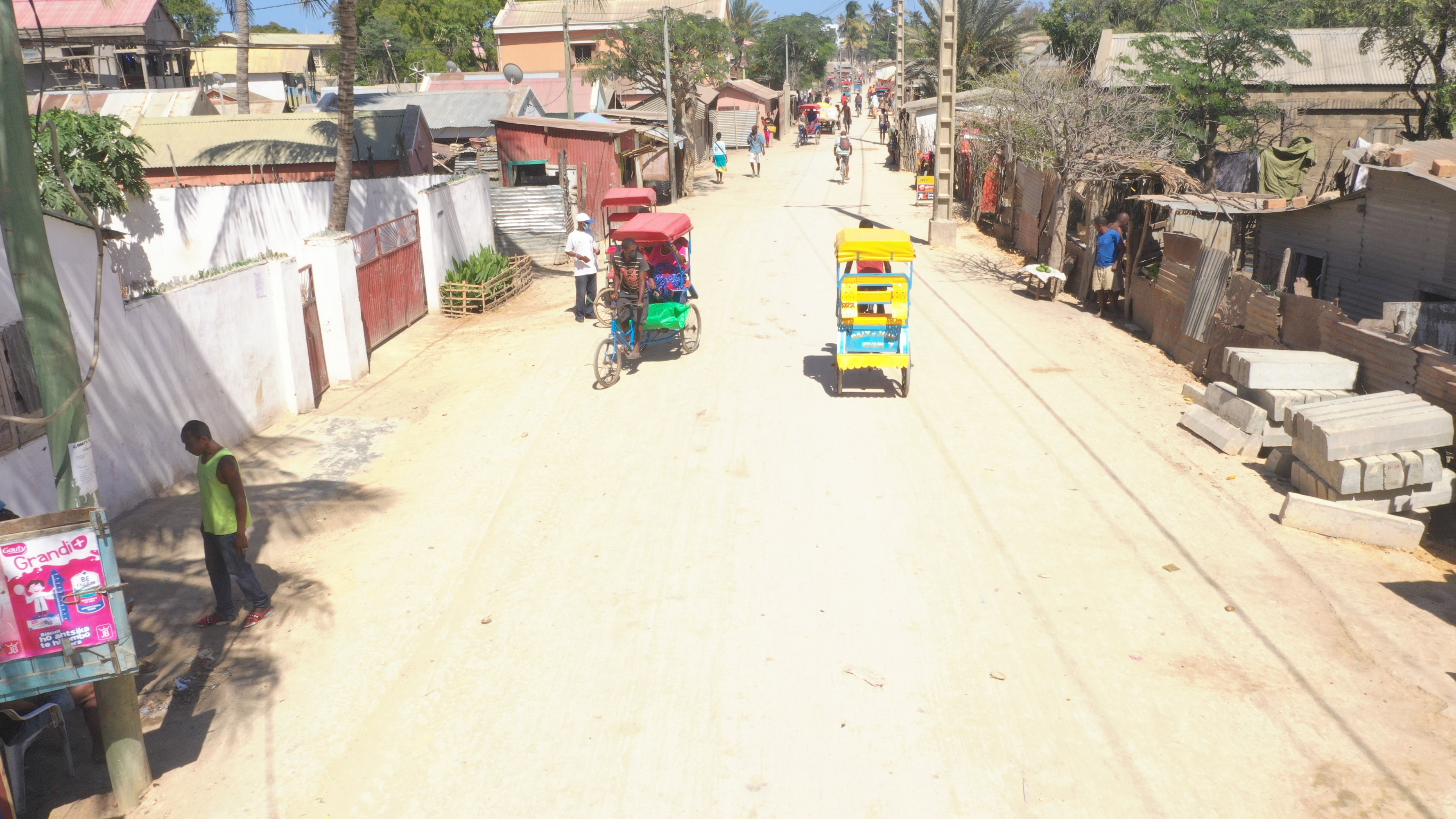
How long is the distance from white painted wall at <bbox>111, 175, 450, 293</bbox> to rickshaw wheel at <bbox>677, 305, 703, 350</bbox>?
6.08 m

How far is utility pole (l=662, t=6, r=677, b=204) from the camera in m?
29.3

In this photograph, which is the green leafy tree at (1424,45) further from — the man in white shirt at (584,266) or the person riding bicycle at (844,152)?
the man in white shirt at (584,266)

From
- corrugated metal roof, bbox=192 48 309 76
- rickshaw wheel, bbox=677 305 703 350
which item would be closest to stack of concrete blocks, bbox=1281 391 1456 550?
rickshaw wheel, bbox=677 305 703 350

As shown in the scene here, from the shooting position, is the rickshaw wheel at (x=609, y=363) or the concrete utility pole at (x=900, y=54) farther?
the concrete utility pole at (x=900, y=54)

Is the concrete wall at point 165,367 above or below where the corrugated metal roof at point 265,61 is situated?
below

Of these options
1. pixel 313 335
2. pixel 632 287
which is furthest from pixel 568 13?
pixel 632 287

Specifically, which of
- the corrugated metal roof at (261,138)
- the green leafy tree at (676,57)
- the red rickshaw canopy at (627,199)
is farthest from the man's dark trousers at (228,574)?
the green leafy tree at (676,57)

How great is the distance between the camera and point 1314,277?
44.4ft

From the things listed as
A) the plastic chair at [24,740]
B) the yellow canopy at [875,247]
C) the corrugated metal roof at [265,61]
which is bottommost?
the plastic chair at [24,740]

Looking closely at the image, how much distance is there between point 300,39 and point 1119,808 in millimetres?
75925

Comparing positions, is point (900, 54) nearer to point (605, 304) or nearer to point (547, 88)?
point (547, 88)

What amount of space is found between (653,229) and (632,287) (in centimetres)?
93

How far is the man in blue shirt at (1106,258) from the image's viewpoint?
15008mm

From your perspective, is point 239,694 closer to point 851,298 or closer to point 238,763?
point 238,763
